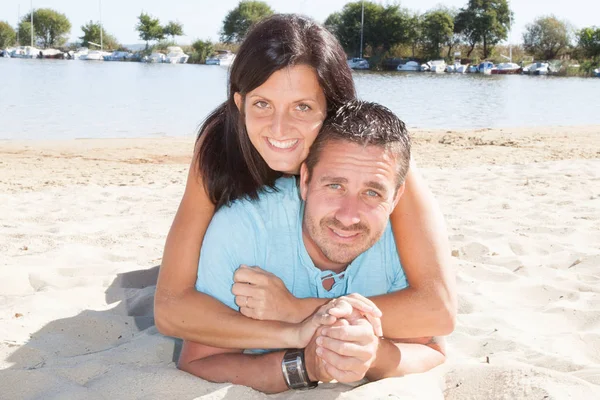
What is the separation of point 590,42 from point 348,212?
65136 mm

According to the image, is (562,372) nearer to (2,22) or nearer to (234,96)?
(234,96)

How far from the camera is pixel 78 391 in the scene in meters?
2.30

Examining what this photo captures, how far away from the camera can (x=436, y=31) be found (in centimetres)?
6688

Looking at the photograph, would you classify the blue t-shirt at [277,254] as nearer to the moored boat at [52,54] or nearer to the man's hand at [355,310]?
the man's hand at [355,310]

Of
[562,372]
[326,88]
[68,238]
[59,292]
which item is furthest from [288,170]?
[68,238]

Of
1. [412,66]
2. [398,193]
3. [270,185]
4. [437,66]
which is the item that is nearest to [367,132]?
[398,193]

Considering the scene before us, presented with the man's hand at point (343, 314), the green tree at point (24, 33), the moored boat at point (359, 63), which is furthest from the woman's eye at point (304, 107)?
the green tree at point (24, 33)

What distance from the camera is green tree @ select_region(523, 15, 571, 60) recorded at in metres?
62.6

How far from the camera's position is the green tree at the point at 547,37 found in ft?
205

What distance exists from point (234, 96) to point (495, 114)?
17886 mm

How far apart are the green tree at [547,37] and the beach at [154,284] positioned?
6163 cm

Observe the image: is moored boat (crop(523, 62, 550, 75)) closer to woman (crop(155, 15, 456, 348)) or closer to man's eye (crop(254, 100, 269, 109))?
woman (crop(155, 15, 456, 348))

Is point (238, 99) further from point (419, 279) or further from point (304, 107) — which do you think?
point (419, 279)

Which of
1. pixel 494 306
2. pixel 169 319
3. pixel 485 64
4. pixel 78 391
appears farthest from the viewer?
pixel 485 64
